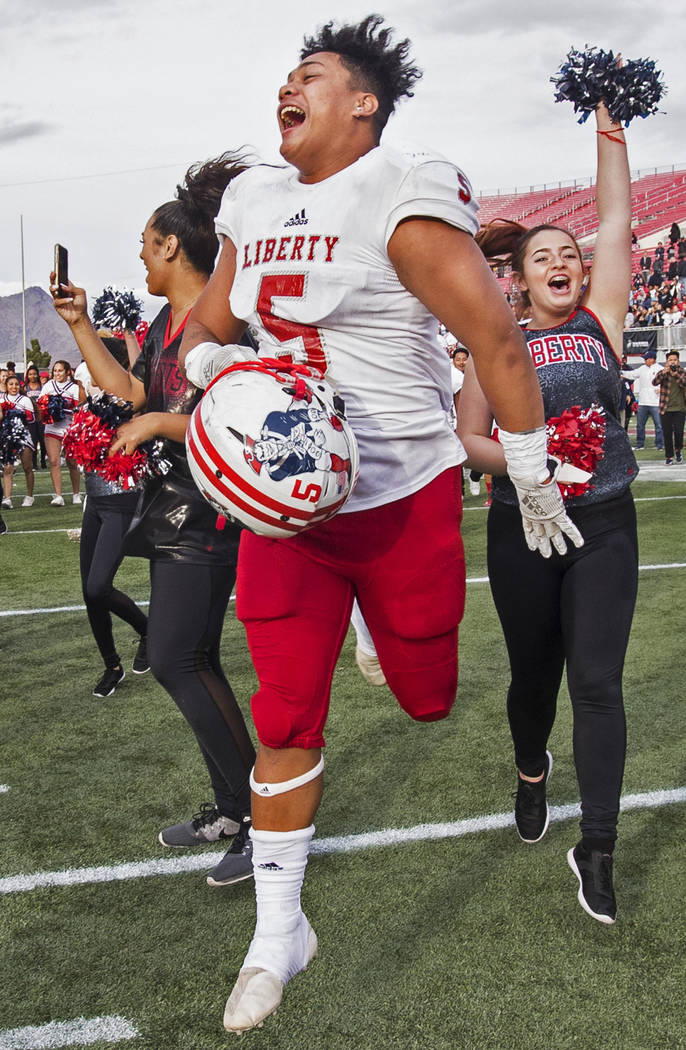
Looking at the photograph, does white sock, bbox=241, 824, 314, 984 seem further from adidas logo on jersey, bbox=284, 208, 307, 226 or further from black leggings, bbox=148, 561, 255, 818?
adidas logo on jersey, bbox=284, 208, 307, 226

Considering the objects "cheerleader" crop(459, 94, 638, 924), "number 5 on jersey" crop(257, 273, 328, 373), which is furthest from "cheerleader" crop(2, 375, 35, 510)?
"number 5 on jersey" crop(257, 273, 328, 373)

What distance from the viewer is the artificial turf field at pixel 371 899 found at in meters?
2.58

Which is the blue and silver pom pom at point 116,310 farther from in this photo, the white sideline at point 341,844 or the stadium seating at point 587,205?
the stadium seating at point 587,205

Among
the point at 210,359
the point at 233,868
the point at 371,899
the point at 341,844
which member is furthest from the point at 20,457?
the point at 210,359

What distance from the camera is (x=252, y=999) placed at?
7.84ft

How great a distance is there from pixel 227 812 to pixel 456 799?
911 millimetres

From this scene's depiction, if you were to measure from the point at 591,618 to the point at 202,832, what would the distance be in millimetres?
1591

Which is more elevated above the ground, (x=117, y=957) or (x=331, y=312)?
(x=331, y=312)

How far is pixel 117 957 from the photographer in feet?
9.52

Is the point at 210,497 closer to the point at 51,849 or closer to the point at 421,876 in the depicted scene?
the point at 421,876

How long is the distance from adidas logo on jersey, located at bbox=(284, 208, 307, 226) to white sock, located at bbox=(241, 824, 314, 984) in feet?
4.93

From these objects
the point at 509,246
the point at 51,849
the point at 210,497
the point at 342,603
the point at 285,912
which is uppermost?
the point at 509,246

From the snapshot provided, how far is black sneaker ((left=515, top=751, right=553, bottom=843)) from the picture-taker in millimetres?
3547

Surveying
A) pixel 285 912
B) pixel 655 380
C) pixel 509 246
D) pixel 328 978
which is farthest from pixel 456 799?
pixel 655 380
